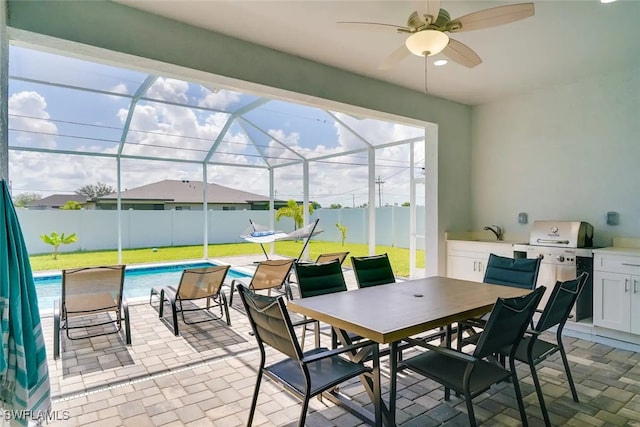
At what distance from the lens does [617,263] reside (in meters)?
3.80

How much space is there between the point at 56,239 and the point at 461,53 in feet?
34.3

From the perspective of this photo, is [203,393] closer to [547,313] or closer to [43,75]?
[547,313]

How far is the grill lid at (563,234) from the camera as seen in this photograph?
421 centimetres

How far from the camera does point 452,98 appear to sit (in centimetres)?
540

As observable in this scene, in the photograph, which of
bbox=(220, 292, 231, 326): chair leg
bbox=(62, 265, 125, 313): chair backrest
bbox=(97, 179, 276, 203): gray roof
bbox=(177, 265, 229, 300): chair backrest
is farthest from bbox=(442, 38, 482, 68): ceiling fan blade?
bbox=(97, 179, 276, 203): gray roof

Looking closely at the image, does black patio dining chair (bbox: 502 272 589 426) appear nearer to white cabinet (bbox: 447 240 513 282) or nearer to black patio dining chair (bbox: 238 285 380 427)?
black patio dining chair (bbox: 238 285 380 427)

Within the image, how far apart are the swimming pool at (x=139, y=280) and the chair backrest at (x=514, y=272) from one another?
5.45 metres

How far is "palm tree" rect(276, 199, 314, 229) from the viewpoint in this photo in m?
10.4

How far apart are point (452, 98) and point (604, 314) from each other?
3339mm

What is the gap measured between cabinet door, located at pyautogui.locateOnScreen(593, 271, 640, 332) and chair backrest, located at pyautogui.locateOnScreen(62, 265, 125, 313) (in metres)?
5.18

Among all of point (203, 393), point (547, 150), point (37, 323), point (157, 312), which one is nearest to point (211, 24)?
point (37, 323)

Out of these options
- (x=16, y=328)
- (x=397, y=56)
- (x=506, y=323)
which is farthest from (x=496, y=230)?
(x=16, y=328)

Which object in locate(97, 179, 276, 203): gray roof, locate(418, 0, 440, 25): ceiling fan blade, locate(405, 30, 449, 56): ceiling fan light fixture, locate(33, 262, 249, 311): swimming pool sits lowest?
locate(33, 262, 249, 311): swimming pool

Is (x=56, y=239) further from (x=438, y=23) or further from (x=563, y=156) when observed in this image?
(x=563, y=156)
